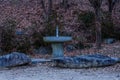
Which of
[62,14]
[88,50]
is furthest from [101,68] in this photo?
[62,14]

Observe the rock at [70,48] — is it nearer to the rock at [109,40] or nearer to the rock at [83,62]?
the rock at [109,40]

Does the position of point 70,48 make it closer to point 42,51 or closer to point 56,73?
point 42,51

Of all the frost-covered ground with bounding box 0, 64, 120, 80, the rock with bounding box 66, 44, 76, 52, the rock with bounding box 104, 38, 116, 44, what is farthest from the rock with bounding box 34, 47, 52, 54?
the rock with bounding box 104, 38, 116, 44

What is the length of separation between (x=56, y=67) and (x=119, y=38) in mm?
6046

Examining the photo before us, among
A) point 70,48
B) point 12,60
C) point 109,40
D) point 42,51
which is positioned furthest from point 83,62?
point 109,40

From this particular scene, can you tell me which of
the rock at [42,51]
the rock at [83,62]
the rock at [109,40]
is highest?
the rock at [83,62]

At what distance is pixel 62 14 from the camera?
18.6m

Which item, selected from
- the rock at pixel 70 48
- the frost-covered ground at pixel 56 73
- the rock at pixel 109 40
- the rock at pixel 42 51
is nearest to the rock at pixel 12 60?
the frost-covered ground at pixel 56 73

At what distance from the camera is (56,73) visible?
9492 mm

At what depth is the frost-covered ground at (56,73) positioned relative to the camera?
8805 millimetres

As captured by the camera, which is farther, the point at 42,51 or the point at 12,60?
the point at 42,51

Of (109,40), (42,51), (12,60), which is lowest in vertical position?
(42,51)

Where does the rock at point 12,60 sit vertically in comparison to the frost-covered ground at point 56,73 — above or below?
above

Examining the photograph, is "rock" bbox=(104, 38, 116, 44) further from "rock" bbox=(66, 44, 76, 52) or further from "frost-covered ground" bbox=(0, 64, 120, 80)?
"frost-covered ground" bbox=(0, 64, 120, 80)
